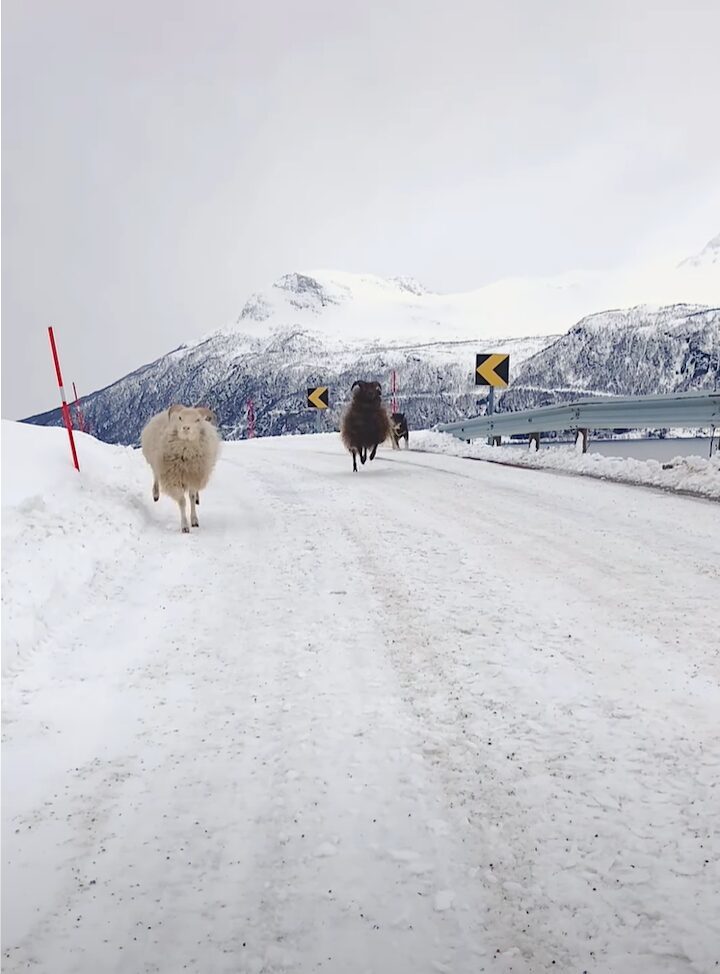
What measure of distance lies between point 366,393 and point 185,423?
601 centimetres

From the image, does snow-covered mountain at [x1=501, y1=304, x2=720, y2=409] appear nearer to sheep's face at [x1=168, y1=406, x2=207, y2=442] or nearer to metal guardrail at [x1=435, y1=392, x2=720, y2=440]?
metal guardrail at [x1=435, y1=392, x2=720, y2=440]

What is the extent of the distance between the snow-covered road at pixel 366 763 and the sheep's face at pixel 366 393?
7.80m

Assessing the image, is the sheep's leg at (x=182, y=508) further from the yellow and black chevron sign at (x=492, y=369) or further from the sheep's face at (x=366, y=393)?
the yellow and black chevron sign at (x=492, y=369)

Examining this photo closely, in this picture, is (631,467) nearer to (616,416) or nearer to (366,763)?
(616,416)

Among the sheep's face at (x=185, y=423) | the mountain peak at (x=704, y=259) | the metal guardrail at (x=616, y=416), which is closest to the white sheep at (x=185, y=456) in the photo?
the sheep's face at (x=185, y=423)

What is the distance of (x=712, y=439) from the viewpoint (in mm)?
10547

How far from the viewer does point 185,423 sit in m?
7.41

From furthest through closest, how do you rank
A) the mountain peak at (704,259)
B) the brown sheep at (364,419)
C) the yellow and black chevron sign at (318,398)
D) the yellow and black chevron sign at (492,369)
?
the mountain peak at (704,259), the yellow and black chevron sign at (318,398), the yellow and black chevron sign at (492,369), the brown sheep at (364,419)

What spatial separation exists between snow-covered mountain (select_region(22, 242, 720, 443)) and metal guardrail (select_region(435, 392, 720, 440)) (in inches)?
1216

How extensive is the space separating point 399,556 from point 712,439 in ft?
27.1

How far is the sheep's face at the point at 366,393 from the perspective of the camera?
12680mm

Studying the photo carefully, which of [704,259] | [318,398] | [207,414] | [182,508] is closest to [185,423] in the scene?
[207,414]

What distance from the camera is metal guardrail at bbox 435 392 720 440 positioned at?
410 inches

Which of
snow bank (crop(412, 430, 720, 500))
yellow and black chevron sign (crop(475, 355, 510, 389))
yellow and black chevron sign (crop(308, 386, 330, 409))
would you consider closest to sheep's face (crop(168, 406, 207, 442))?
snow bank (crop(412, 430, 720, 500))
